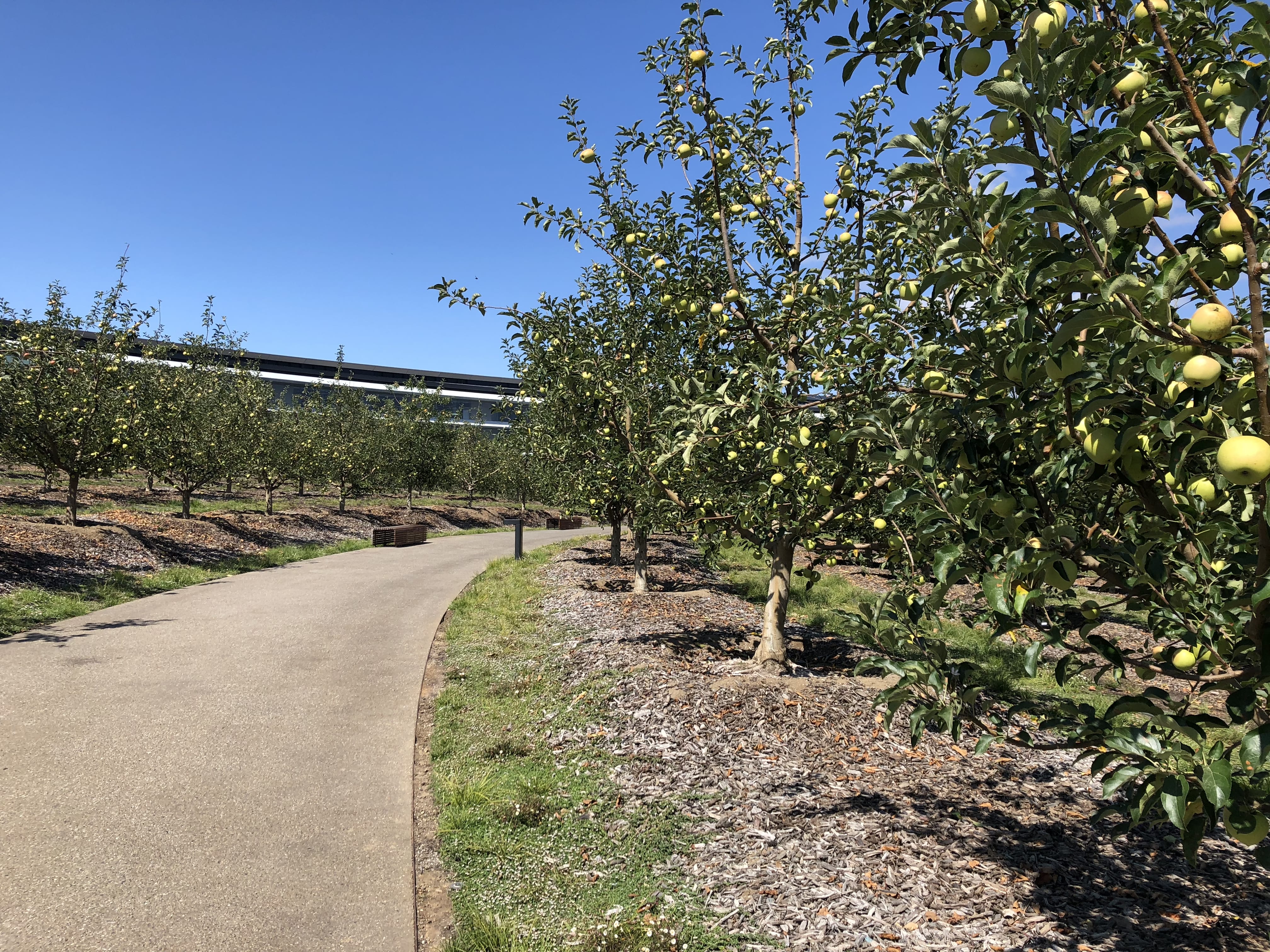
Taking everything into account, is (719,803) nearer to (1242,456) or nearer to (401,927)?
(401,927)

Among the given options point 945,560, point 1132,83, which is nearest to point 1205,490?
point 945,560

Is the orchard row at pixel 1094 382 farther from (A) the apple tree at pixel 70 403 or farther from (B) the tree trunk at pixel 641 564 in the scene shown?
(A) the apple tree at pixel 70 403

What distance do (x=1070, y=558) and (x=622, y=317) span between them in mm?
7289

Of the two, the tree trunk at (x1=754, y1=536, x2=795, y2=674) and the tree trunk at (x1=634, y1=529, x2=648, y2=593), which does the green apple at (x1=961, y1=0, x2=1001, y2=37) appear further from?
the tree trunk at (x1=634, y1=529, x2=648, y2=593)

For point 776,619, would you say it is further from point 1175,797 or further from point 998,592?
point 1175,797

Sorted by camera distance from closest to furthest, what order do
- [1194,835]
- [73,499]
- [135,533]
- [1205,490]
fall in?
[1194,835] < [1205,490] < [73,499] < [135,533]

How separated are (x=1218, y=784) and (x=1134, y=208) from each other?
1570 mm

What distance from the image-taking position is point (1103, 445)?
2.11m

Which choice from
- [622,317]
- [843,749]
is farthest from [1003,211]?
[622,317]

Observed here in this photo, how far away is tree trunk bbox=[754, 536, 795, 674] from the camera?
8.09m

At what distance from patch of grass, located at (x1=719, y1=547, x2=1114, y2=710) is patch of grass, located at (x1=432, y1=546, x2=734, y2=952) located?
2225 millimetres

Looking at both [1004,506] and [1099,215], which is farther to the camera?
[1004,506]

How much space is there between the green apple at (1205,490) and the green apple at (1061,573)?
46 cm

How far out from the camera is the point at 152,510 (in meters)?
21.9
